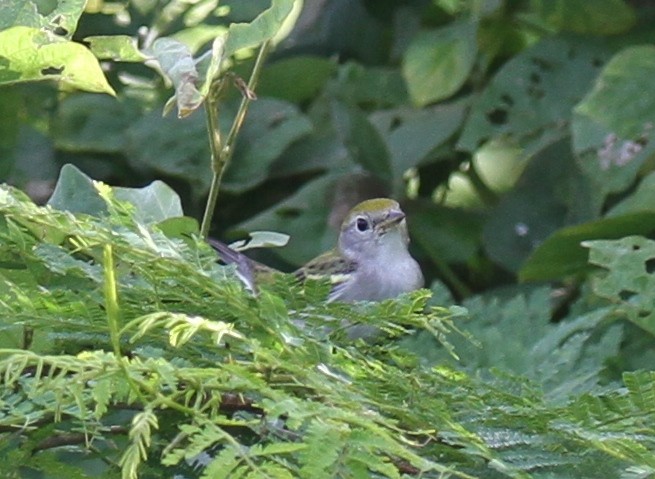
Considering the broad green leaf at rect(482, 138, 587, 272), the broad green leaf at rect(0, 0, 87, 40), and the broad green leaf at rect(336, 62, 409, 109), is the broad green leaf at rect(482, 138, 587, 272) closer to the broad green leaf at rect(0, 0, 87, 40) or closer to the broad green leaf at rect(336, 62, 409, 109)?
the broad green leaf at rect(336, 62, 409, 109)

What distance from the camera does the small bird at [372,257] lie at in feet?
10.1

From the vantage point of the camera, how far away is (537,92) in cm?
344

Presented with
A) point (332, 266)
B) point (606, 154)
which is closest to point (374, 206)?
point (332, 266)

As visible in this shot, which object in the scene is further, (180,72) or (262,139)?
(262,139)

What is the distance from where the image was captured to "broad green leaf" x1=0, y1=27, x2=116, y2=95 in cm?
137

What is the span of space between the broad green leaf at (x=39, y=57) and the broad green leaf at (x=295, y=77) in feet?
7.04

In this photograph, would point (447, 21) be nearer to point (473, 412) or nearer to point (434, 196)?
point (434, 196)

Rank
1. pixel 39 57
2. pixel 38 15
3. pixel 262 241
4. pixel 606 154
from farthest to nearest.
Result: pixel 606 154 → pixel 262 241 → pixel 38 15 → pixel 39 57

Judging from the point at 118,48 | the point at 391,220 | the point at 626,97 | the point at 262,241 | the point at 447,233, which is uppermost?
the point at 118,48

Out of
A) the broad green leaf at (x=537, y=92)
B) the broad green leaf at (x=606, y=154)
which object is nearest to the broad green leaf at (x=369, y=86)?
the broad green leaf at (x=537, y=92)

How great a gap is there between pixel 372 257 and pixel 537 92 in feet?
2.13

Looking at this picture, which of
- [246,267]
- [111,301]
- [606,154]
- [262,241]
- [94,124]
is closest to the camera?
[111,301]

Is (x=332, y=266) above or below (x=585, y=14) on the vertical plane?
below

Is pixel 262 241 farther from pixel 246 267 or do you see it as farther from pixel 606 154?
pixel 606 154
